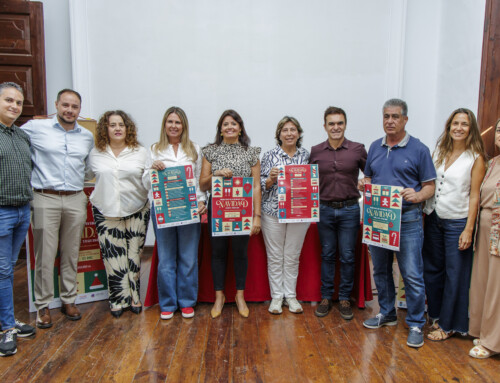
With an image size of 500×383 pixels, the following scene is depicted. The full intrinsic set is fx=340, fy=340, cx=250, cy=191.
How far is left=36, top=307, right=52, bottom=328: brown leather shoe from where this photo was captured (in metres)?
2.51

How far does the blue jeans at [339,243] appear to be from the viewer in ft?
8.52

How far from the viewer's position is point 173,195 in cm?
248

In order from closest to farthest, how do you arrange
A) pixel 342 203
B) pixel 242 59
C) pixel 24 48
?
pixel 342 203, pixel 24 48, pixel 242 59

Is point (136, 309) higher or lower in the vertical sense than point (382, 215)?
lower

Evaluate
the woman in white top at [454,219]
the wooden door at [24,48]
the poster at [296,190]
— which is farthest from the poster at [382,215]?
the wooden door at [24,48]

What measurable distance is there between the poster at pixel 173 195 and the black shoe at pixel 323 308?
124 centimetres

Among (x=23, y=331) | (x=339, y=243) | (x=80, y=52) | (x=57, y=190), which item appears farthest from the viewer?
(x=80, y=52)

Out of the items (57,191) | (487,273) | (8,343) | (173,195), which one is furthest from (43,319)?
(487,273)

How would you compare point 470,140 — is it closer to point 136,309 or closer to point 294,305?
point 294,305

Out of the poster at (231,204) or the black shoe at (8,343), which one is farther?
the poster at (231,204)

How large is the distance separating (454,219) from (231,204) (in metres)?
1.53

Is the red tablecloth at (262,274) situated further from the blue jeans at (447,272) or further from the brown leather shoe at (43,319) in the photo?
the brown leather shoe at (43,319)

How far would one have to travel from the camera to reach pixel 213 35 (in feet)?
14.2

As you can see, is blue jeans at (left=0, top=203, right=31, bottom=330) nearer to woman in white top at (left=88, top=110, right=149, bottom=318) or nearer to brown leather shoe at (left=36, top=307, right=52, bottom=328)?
brown leather shoe at (left=36, top=307, right=52, bottom=328)
